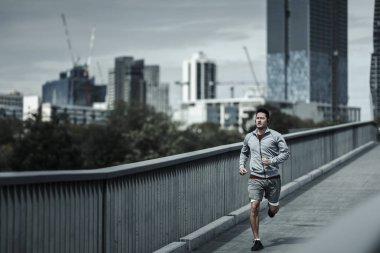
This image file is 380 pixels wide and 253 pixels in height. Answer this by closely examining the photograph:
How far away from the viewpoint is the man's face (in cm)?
828

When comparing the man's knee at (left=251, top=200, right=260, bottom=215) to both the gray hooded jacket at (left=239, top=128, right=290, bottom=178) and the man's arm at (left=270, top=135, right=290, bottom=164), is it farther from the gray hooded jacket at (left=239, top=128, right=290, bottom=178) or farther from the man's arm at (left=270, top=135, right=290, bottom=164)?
the man's arm at (left=270, top=135, right=290, bottom=164)

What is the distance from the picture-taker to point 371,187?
51.9 feet

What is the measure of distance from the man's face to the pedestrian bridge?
1017 mm

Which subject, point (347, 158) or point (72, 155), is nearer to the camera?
point (347, 158)

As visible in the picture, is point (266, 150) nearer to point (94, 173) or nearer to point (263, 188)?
point (263, 188)

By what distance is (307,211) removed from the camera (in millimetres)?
12086

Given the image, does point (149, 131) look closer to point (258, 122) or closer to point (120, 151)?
point (120, 151)

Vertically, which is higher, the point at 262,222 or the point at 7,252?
the point at 7,252

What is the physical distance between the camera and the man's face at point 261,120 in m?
8.28

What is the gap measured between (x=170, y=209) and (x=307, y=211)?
4.40 meters

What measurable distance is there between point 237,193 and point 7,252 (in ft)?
23.5

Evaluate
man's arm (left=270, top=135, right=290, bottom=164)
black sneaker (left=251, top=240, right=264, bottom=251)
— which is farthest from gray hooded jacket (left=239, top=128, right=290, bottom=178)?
black sneaker (left=251, top=240, right=264, bottom=251)

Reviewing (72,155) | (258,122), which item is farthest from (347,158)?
(72,155)

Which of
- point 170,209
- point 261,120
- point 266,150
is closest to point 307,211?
point 266,150
